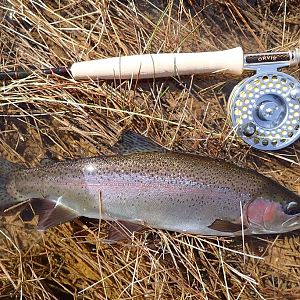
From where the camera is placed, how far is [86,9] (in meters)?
2.88

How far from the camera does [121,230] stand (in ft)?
8.66

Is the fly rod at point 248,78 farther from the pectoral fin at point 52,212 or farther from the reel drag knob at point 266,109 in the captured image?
the pectoral fin at point 52,212

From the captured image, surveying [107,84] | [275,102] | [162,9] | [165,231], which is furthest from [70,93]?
[275,102]

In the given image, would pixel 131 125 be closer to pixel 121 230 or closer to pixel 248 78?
pixel 121 230

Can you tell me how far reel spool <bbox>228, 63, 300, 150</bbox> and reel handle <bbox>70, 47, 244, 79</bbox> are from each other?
0.52 feet

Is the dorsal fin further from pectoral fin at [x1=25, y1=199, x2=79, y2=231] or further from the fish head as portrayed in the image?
the fish head

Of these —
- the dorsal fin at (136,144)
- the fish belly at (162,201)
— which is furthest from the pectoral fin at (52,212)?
the dorsal fin at (136,144)

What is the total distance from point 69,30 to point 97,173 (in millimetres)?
804

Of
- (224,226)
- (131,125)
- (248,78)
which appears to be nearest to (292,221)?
(224,226)

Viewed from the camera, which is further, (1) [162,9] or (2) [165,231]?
(1) [162,9]

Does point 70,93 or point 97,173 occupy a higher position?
point 70,93

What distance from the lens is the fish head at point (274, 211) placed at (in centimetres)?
259

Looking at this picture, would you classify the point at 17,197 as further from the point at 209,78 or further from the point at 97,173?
the point at 209,78

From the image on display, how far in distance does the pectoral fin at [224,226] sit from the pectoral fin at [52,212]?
0.66 m
